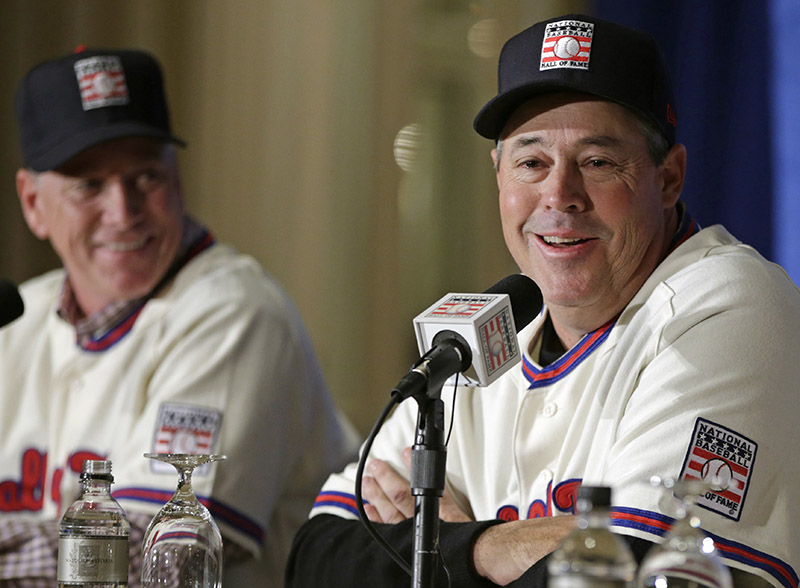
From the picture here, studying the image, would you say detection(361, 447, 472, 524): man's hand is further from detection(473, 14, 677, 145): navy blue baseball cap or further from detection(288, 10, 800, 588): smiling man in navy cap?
detection(473, 14, 677, 145): navy blue baseball cap

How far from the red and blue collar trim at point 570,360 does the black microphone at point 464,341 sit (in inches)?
21.7

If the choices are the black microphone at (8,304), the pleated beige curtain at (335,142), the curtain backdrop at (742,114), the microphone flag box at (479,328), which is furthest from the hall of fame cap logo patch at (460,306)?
the pleated beige curtain at (335,142)

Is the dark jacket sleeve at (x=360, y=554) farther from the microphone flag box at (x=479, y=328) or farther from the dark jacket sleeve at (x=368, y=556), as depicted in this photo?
the microphone flag box at (x=479, y=328)

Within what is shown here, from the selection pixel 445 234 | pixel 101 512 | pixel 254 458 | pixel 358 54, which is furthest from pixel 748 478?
pixel 358 54

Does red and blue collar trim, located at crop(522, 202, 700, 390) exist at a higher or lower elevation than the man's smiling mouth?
lower

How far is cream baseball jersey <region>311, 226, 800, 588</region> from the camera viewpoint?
1415mm

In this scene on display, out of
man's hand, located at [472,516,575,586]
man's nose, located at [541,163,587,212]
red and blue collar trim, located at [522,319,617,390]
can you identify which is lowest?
man's hand, located at [472,516,575,586]

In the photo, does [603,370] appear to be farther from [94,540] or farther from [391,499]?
[94,540]

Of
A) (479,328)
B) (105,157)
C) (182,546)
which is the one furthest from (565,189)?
(105,157)

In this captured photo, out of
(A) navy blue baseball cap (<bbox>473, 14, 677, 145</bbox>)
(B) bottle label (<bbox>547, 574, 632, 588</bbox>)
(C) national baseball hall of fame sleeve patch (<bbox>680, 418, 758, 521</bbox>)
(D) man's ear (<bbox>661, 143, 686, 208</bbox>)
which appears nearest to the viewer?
(B) bottle label (<bbox>547, 574, 632, 588</bbox>)

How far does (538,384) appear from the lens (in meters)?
1.78

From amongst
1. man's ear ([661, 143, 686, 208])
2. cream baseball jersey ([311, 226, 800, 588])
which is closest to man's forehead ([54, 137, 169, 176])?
cream baseball jersey ([311, 226, 800, 588])

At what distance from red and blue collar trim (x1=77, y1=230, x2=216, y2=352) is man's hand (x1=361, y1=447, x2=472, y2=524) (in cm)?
101

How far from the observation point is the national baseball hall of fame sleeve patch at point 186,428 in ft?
7.72
